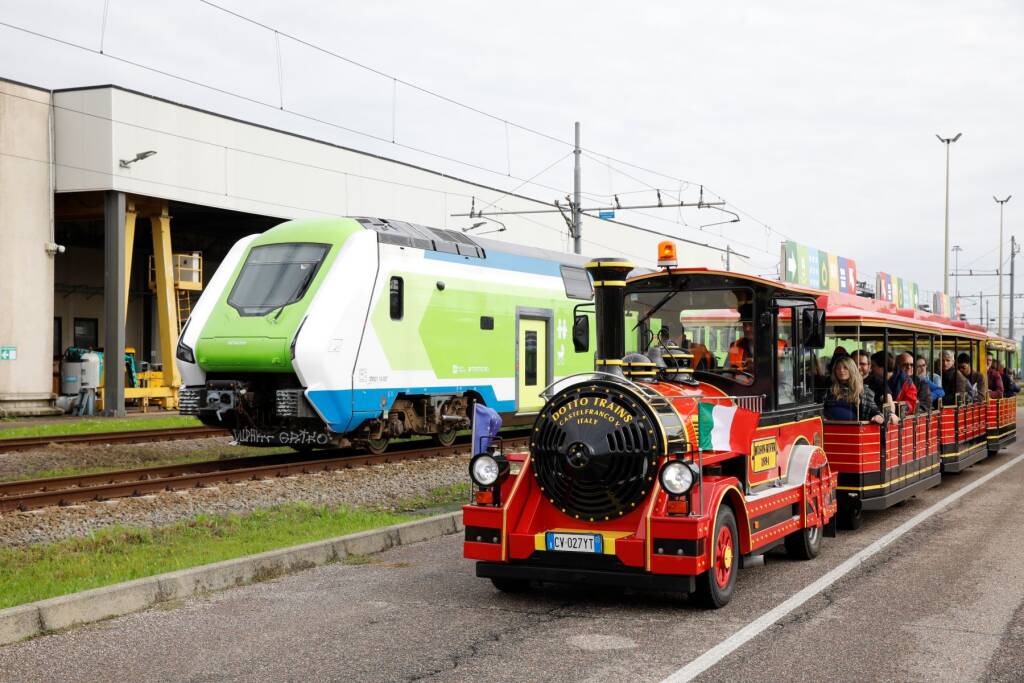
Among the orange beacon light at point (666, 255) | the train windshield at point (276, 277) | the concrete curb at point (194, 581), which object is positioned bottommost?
the concrete curb at point (194, 581)

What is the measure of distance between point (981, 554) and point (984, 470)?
818 cm

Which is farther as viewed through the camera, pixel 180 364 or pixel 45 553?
pixel 180 364

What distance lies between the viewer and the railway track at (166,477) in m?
11.1

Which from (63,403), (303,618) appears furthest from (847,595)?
(63,403)

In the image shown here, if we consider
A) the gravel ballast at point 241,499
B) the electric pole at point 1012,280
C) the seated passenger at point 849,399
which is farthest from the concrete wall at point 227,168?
the electric pole at point 1012,280

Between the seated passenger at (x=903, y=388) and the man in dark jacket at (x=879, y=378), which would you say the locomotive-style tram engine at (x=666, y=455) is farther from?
the seated passenger at (x=903, y=388)

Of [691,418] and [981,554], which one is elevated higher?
[691,418]

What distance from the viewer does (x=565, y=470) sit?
7.16m

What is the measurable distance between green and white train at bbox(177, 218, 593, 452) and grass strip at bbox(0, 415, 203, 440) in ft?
21.9

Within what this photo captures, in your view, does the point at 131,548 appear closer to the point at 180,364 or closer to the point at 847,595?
the point at 847,595

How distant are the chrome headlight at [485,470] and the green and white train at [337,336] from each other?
5.95 m

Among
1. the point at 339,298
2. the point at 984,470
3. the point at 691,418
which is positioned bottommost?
the point at 984,470

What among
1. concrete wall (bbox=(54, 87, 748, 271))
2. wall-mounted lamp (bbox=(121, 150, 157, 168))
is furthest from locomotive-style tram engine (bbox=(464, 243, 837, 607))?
concrete wall (bbox=(54, 87, 748, 271))

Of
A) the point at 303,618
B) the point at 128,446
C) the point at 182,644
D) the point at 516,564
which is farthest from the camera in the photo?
the point at 128,446
